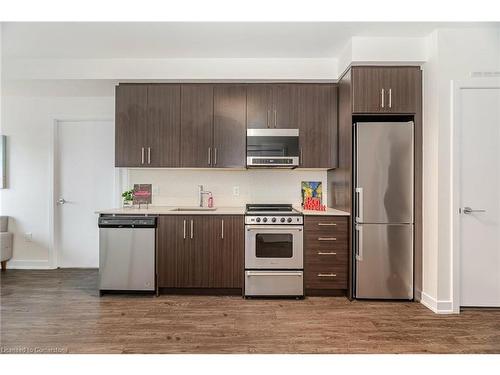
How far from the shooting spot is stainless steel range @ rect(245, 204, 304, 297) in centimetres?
329

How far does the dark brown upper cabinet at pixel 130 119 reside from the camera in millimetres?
3637

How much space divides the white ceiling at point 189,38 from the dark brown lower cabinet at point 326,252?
6.10 ft

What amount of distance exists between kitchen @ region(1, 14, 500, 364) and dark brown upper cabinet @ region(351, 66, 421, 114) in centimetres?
1

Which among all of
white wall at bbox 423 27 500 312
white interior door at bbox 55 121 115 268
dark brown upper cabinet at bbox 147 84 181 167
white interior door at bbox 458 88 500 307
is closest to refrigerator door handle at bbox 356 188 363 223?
white wall at bbox 423 27 500 312

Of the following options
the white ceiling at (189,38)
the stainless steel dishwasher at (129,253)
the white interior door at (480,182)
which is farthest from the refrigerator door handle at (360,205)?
the stainless steel dishwasher at (129,253)

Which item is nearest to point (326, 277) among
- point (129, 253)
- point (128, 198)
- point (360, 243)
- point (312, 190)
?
point (360, 243)

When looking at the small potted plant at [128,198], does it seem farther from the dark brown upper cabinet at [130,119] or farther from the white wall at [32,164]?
the white wall at [32,164]

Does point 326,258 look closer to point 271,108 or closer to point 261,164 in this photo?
point 261,164

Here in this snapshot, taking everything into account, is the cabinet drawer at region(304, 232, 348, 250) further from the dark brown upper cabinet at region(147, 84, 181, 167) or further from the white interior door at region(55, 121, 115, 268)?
the white interior door at region(55, 121, 115, 268)

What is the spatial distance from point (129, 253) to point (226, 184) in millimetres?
1464

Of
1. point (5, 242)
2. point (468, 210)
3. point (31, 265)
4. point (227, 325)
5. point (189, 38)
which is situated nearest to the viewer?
point (227, 325)

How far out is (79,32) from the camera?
9.84ft

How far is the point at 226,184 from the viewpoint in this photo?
4.09 metres

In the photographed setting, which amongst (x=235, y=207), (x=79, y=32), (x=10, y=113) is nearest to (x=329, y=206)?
(x=235, y=207)
